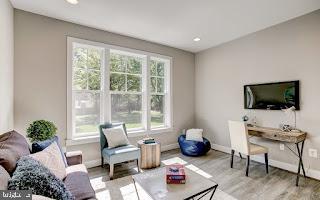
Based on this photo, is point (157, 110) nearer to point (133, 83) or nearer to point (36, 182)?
point (133, 83)

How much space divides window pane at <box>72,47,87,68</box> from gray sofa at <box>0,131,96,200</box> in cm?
182

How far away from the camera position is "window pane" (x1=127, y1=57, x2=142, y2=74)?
378cm

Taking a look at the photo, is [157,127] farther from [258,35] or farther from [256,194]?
[258,35]

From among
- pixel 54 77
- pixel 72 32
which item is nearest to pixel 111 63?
pixel 72 32

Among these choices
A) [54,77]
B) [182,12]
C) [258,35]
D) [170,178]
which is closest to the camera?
[170,178]

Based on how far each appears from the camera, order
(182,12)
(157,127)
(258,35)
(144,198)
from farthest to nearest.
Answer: (157,127), (258,35), (182,12), (144,198)

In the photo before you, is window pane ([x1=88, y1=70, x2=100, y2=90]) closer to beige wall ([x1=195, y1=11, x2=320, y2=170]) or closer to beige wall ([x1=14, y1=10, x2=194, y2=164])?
beige wall ([x1=14, y1=10, x2=194, y2=164])

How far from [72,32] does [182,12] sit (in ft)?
6.44

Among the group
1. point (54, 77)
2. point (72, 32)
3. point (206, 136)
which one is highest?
point (72, 32)

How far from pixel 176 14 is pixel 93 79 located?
76.7 inches

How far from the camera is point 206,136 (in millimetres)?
4492

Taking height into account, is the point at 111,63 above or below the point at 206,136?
above

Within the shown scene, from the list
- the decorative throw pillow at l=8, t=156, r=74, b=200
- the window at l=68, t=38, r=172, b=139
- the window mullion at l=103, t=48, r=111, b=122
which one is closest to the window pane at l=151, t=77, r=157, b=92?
the window at l=68, t=38, r=172, b=139

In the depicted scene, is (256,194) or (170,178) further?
(256,194)
